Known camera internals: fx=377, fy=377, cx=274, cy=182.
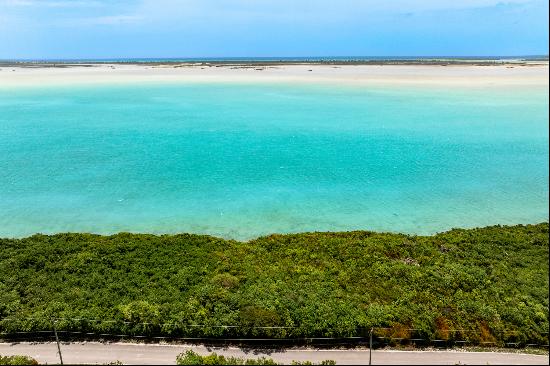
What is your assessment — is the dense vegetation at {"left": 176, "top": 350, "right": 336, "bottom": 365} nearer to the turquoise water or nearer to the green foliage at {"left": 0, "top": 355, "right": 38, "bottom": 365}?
the green foliage at {"left": 0, "top": 355, "right": 38, "bottom": 365}

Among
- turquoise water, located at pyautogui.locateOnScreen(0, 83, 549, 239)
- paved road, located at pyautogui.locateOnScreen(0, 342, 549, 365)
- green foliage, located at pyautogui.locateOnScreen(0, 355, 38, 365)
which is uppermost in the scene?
turquoise water, located at pyautogui.locateOnScreen(0, 83, 549, 239)

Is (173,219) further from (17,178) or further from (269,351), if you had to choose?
(17,178)

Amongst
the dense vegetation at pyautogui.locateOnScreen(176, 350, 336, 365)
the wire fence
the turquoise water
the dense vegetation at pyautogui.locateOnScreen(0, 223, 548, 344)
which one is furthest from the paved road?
the turquoise water

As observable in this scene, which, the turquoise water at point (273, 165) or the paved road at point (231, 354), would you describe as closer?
the paved road at point (231, 354)

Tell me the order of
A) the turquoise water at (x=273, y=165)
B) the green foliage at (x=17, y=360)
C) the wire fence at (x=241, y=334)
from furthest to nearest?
the turquoise water at (x=273, y=165) < the wire fence at (x=241, y=334) < the green foliage at (x=17, y=360)

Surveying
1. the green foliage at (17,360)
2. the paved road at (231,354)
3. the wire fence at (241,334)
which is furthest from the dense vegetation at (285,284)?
the green foliage at (17,360)

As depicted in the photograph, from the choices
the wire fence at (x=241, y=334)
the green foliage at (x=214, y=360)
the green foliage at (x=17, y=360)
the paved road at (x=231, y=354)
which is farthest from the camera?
the wire fence at (x=241, y=334)

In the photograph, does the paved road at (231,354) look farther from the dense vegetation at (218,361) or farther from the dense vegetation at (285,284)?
the dense vegetation at (285,284)
